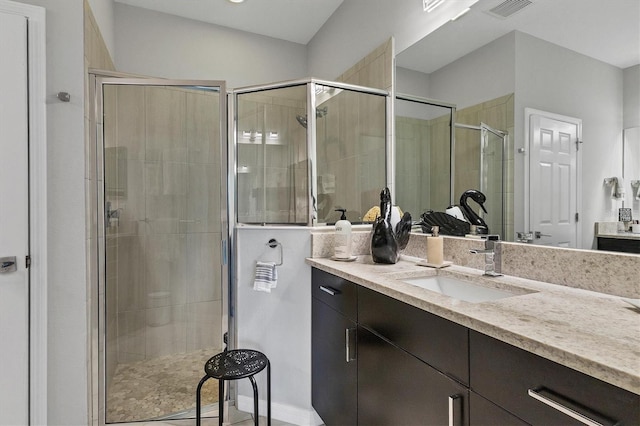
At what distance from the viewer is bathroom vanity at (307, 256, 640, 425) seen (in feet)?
2.04

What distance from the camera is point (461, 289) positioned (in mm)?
1412

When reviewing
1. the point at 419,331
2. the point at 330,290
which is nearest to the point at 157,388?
the point at 330,290

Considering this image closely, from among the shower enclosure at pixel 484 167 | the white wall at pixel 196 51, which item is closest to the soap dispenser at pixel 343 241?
the shower enclosure at pixel 484 167

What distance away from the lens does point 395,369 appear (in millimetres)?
1161

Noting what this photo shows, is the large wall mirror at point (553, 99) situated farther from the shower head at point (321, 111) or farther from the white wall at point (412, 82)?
the shower head at point (321, 111)

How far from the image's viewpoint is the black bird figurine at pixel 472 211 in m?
1.54

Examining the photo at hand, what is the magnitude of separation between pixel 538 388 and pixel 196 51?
125 inches

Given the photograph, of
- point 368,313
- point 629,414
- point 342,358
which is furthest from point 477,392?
point 342,358

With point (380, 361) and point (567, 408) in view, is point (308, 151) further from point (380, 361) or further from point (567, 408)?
point (567, 408)

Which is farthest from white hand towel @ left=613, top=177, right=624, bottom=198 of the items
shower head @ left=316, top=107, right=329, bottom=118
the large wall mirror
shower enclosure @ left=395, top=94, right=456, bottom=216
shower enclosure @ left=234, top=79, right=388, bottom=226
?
shower head @ left=316, top=107, right=329, bottom=118

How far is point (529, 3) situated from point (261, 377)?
2.24 metres

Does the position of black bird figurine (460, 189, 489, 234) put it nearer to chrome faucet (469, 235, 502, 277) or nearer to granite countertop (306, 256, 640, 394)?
chrome faucet (469, 235, 502, 277)

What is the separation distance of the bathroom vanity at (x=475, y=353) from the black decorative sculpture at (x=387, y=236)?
0.13m

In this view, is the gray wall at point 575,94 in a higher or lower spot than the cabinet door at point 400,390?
higher
